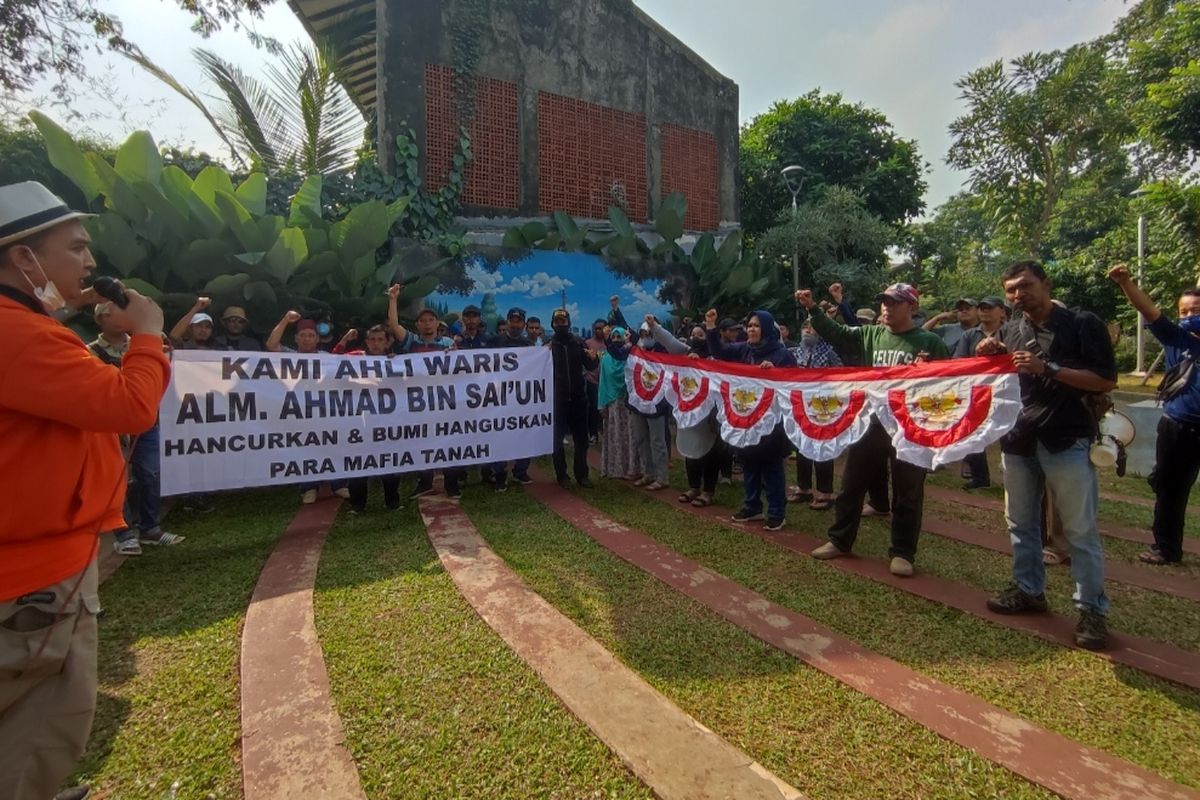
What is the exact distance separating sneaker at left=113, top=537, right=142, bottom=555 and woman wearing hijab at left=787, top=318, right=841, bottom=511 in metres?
5.19

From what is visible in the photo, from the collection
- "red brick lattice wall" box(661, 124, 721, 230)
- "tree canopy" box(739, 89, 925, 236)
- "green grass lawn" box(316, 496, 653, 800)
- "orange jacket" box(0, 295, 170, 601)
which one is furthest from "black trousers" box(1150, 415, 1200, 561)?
"tree canopy" box(739, 89, 925, 236)

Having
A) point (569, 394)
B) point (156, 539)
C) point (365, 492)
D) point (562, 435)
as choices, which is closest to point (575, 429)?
point (562, 435)

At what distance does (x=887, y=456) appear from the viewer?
4270mm

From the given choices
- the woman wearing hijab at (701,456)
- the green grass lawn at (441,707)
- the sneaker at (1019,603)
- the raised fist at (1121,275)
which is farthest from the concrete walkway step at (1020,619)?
the green grass lawn at (441,707)

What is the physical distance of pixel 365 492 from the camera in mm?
5430

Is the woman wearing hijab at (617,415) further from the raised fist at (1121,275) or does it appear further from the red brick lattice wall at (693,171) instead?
the red brick lattice wall at (693,171)

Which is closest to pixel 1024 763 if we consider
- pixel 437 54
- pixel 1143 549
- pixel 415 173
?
pixel 1143 549

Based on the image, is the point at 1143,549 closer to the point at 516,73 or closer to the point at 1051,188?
the point at 516,73

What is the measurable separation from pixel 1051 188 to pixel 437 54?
15020 mm

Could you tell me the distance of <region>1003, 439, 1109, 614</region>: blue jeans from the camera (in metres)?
2.95

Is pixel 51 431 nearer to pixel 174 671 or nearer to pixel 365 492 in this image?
pixel 174 671

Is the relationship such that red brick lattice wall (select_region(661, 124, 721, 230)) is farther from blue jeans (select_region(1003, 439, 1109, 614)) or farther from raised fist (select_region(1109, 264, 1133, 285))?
blue jeans (select_region(1003, 439, 1109, 614))

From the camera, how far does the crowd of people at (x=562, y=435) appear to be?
141 cm

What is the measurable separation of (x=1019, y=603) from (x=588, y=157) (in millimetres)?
10861
